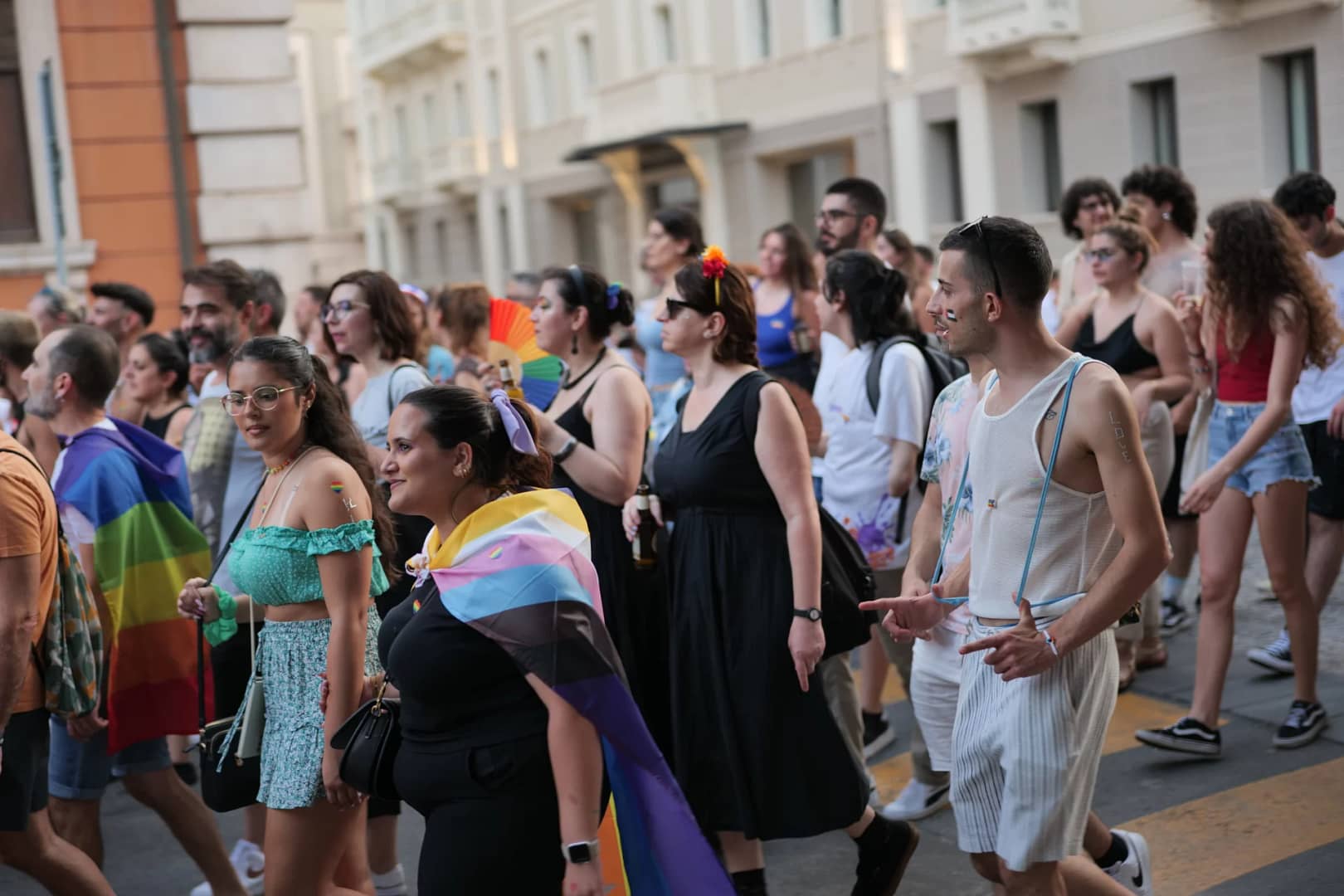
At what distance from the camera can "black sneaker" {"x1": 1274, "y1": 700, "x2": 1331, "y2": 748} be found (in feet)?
18.4

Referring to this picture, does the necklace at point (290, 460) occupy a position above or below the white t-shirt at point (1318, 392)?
above

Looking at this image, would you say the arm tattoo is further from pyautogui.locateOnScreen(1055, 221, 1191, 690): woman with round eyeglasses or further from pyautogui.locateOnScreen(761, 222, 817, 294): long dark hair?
pyautogui.locateOnScreen(761, 222, 817, 294): long dark hair

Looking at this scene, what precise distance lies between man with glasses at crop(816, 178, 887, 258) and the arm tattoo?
4.22 m

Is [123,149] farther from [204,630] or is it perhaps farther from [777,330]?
[204,630]

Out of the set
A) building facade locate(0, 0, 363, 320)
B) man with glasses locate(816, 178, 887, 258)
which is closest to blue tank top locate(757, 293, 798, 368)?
man with glasses locate(816, 178, 887, 258)

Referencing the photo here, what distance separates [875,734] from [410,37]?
3742cm

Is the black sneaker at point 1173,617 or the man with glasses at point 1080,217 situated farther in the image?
the man with glasses at point 1080,217

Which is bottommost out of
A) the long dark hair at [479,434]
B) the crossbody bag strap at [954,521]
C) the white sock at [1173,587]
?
the white sock at [1173,587]

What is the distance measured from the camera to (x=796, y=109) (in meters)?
26.9

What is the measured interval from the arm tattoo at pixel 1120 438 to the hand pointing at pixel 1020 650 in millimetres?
363

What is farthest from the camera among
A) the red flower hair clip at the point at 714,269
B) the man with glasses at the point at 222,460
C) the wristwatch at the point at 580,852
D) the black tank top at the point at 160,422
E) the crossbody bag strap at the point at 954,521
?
the black tank top at the point at 160,422

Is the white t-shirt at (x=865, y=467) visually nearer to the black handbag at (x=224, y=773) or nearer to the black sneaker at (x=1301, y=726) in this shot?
the black sneaker at (x=1301, y=726)

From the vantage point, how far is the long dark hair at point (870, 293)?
5535mm

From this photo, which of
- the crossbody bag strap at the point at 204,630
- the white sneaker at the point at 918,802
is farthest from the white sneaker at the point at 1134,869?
the crossbody bag strap at the point at 204,630
